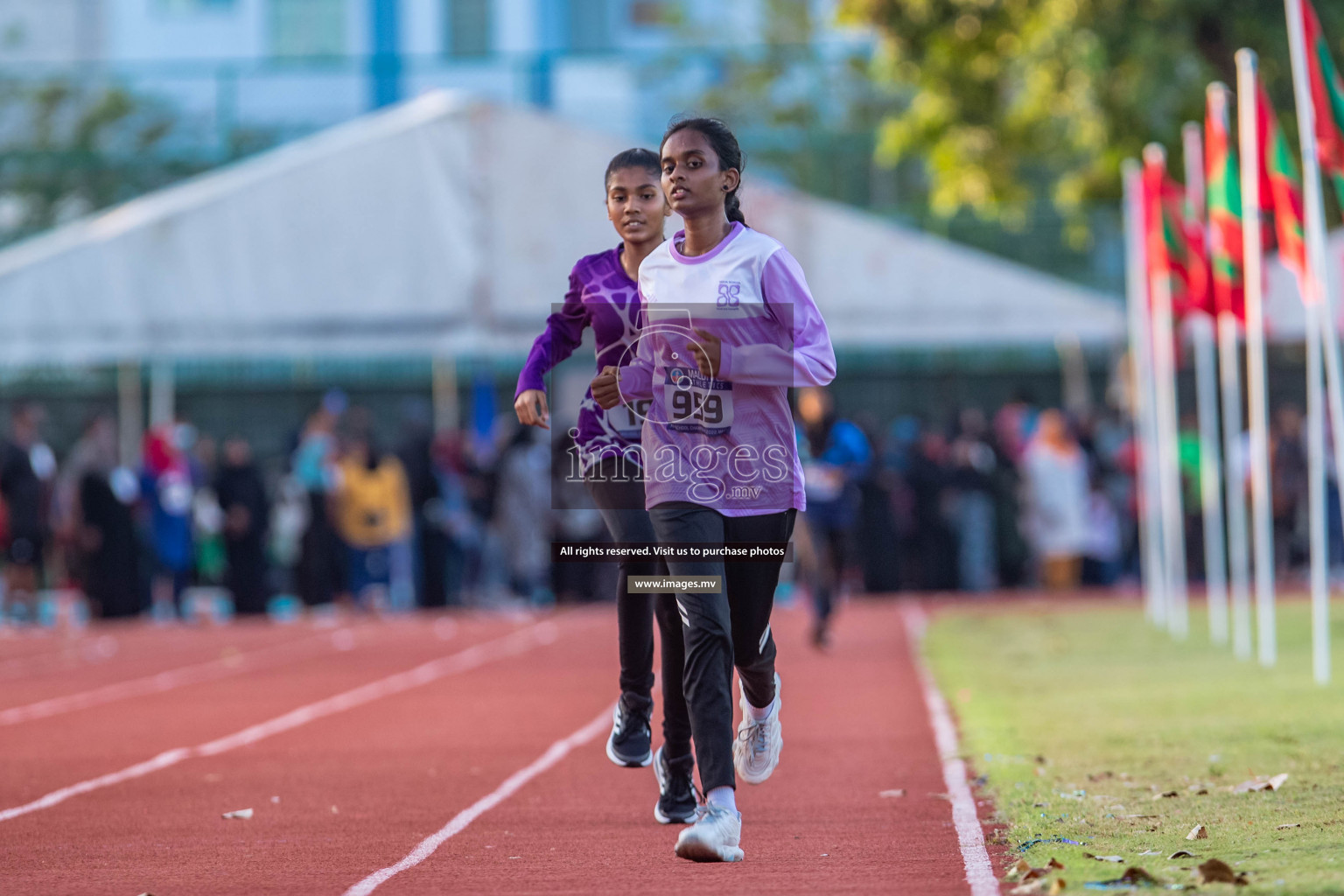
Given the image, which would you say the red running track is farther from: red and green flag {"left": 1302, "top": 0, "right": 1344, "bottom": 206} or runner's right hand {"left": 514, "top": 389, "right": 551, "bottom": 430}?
red and green flag {"left": 1302, "top": 0, "right": 1344, "bottom": 206}

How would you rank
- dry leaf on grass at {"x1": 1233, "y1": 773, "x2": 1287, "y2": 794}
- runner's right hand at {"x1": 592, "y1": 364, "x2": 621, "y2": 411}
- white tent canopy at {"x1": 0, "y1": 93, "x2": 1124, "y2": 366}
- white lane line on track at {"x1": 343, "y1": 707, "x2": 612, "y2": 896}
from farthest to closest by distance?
white tent canopy at {"x1": 0, "y1": 93, "x2": 1124, "y2": 366} < dry leaf on grass at {"x1": 1233, "y1": 773, "x2": 1287, "y2": 794} < runner's right hand at {"x1": 592, "y1": 364, "x2": 621, "y2": 411} < white lane line on track at {"x1": 343, "y1": 707, "x2": 612, "y2": 896}

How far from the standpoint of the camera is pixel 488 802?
8297 millimetres

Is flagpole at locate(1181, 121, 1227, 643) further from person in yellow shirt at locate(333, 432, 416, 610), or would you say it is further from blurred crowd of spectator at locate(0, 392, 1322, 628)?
person in yellow shirt at locate(333, 432, 416, 610)

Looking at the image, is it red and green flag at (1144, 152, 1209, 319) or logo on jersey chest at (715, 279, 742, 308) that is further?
red and green flag at (1144, 152, 1209, 319)

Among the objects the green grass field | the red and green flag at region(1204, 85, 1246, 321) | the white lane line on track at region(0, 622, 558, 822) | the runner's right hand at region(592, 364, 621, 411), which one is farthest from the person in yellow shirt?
the runner's right hand at region(592, 364, 621, 411)

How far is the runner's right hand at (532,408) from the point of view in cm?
680

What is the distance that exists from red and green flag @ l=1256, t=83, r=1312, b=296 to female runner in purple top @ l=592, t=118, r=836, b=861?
21.6 feet

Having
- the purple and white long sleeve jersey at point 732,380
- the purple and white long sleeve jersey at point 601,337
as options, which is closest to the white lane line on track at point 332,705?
the purple and white long sleeve jersey at point 601,337

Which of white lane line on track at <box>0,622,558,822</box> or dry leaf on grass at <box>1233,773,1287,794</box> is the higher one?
dry leaf on grass at <box>1233,773,1287,794</box>

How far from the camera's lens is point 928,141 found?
27141mm

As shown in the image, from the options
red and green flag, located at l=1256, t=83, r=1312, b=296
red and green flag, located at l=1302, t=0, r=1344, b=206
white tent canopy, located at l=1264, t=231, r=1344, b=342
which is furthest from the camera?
white tent canopy, located at l=1264, t=231, r=1344, b=342

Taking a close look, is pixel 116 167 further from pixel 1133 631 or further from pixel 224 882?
pixel 224 882

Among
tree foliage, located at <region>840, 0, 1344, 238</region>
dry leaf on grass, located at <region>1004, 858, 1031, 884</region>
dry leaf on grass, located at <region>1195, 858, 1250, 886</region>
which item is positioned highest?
tree foliage, located at <region>840, 0, 1344, 238</region>

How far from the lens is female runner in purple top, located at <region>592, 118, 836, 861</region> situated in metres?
6.20
